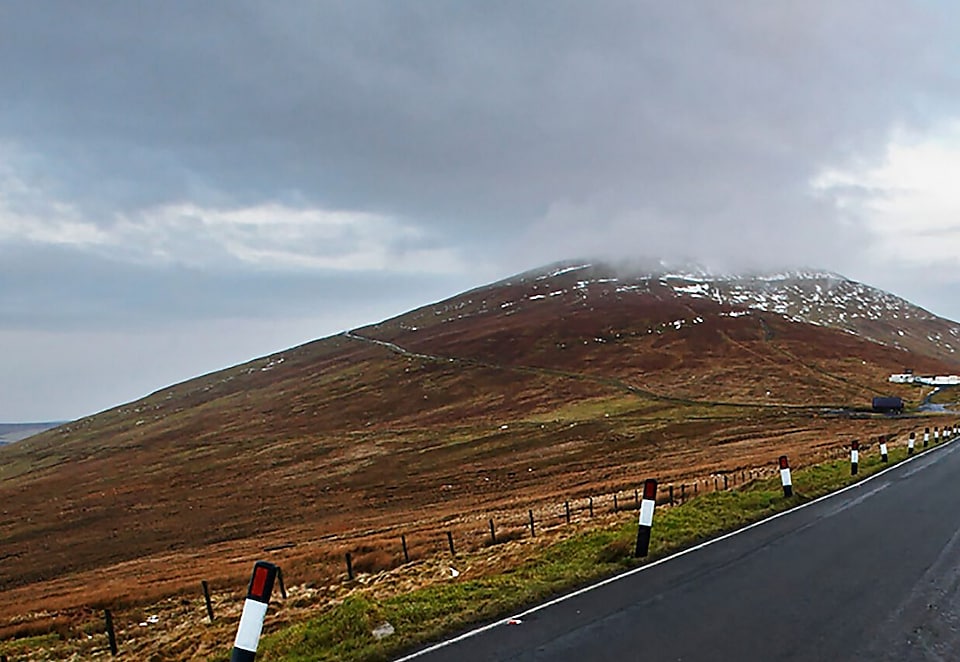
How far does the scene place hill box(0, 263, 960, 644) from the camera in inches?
1775

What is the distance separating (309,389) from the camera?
138 m

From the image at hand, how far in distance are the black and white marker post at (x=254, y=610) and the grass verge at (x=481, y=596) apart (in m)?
1.61

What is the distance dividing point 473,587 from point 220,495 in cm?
6599

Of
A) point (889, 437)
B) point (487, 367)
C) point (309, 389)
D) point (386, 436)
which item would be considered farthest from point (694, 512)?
point (309, 389)

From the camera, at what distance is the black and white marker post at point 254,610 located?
21.0ft

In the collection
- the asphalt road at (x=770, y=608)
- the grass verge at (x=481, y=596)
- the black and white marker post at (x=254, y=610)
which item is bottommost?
the asphalt road at (x=770, y=608)

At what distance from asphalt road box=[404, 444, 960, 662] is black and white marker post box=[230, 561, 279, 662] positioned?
6.70 ft

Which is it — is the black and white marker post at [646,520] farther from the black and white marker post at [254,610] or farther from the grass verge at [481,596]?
the black and white marker post at [254,610]

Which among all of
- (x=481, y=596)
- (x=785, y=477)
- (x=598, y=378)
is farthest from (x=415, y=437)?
(x=481, y=596)

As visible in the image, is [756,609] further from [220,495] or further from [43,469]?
[43,469]

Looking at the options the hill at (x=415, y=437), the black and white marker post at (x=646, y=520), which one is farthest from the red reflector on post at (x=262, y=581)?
the hill at (x=415, y=437)

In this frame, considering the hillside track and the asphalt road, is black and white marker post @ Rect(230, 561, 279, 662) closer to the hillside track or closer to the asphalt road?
the asphalt road

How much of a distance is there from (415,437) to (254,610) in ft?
275

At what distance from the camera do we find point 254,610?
21.1 feet
